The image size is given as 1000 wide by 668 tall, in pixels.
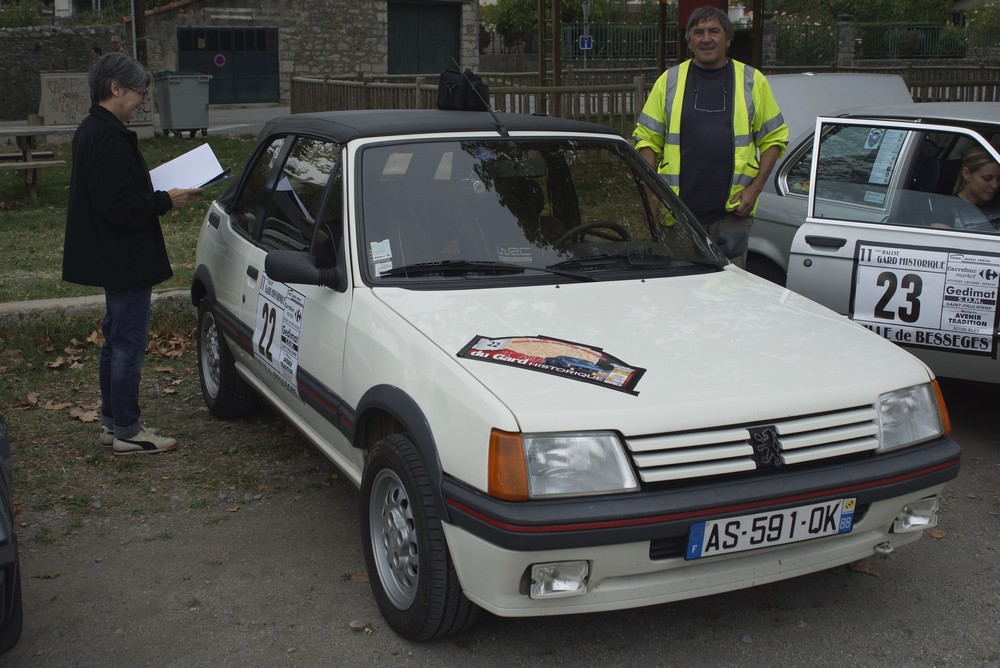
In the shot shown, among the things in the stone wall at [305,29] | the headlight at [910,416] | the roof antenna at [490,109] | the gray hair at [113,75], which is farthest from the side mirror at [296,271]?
the stone wall at [305,29]

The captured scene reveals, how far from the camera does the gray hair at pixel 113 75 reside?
15.8 feet

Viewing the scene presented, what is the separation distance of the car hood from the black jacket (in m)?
1.64

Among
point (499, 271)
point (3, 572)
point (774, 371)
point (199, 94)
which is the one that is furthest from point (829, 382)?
point (199, 94)

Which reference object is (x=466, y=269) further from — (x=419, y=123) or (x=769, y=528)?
(x=769, y=528)

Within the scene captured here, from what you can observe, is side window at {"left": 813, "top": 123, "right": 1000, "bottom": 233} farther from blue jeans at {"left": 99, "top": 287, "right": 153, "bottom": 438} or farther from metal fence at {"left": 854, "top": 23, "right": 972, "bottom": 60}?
metal fence at {"left": 854, "top": 23, "right": 972, "bottom": 60}

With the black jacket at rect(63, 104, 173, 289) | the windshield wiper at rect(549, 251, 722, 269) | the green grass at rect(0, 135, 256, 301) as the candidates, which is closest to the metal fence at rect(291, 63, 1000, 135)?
the green grass at rect(0, 135, 256, 301)

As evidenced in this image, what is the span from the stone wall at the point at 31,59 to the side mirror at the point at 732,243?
27.0m

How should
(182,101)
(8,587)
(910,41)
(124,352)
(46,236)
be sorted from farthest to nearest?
1. (910,41)
2. (182,101)
3. (46,236)
4. (124,352)
5. (8,587)

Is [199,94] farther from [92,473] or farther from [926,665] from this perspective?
[926,665]

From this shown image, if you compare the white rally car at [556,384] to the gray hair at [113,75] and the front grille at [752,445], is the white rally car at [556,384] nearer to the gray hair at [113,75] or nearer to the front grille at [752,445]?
the front grille at [752,445]

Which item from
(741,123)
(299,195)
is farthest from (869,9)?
(299,195)

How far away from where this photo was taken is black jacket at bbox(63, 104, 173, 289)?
4.80m

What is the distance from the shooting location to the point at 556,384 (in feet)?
10.5

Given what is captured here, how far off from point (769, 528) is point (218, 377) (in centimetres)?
347
